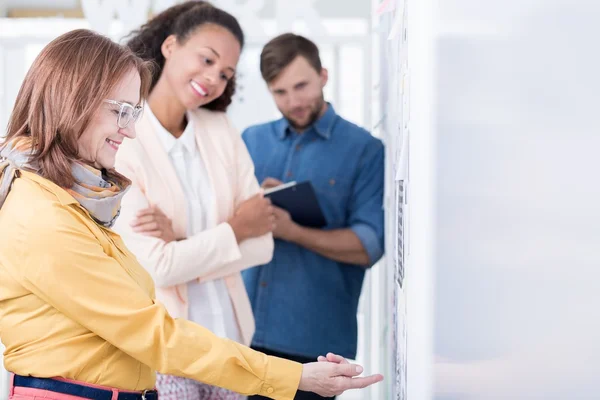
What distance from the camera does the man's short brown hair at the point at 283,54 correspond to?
282cm

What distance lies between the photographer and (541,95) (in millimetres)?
922

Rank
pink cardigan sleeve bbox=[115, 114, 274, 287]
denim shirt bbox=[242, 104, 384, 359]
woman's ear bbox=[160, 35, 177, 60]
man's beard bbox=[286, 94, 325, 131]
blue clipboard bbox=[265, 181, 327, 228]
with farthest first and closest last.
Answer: man's beard bbox=[286, 94, 325, 131] < denim shirt bbox=[242, 104, 384, 359] < blue clipboard bbox=[265, 181, 327, 228] < woman's ear bbox=[160, 35, 177, 60] < pink cardigan sleeve bbox=[115, 114, 274, 287]

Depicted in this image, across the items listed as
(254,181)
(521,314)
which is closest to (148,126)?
(254,181)

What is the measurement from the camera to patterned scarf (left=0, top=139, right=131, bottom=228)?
1.43 m

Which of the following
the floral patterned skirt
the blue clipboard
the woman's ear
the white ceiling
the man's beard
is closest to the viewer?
the floral patterned skirt

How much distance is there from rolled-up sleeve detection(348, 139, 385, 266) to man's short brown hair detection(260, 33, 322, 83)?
0.38 metres

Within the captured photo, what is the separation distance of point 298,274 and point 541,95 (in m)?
1.94

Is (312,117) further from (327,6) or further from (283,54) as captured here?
(327,6)

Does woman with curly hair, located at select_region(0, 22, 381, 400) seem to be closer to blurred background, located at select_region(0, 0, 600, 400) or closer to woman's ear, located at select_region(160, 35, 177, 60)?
blurred background, located at select_region(0, 0, 600, 400)

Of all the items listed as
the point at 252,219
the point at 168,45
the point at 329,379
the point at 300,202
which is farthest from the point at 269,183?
the point at 329,379

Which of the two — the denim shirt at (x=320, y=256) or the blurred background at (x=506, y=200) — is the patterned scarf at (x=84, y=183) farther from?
the denim shirt at (x=320, y=256)

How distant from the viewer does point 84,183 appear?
1501mm

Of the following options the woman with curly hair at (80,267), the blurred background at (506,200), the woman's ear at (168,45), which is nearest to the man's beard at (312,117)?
the woman's ear at (168,45)

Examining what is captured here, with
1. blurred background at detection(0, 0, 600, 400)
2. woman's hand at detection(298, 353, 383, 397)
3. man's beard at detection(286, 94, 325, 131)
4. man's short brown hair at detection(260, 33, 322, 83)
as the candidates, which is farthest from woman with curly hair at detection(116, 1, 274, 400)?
blurred background at detection(0, 0, 600, 400)
